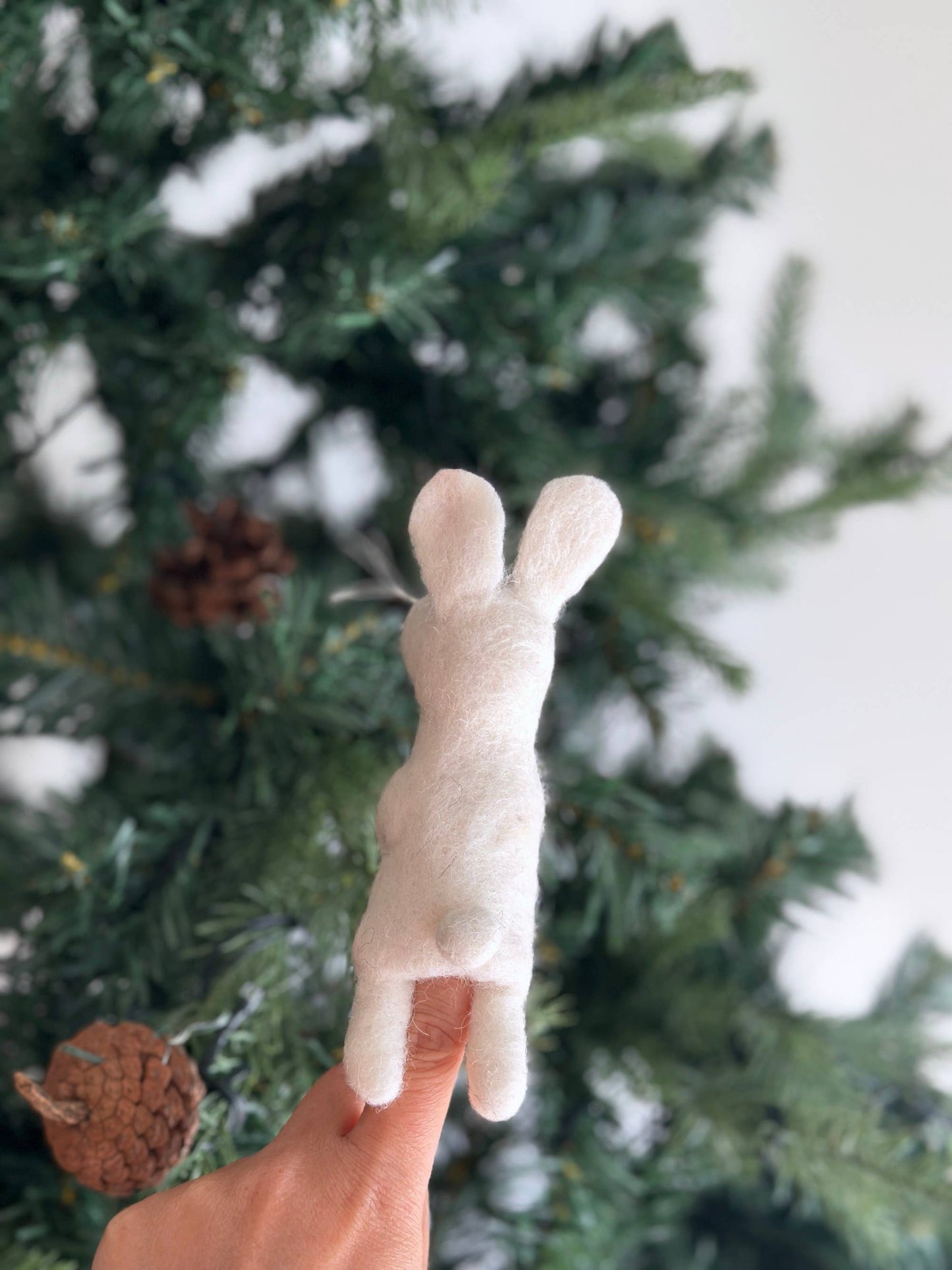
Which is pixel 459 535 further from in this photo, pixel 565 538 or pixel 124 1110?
pixel 124 1110

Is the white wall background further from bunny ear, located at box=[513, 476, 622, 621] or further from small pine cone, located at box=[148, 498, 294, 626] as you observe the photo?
bunny ear, located at box=[513, 476, 622, 621]

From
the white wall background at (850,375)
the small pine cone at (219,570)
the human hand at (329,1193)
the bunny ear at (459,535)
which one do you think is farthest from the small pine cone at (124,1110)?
the white wall background at (850,375)

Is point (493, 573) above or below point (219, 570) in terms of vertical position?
above

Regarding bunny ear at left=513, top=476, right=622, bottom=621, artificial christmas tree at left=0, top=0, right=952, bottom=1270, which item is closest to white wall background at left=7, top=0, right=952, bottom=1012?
artificial christmas tree at left=0, top=0, right=952, bottom=1270

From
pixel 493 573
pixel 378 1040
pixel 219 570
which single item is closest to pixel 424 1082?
pixel 378 1040

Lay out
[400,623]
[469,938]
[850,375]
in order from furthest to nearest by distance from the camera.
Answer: [850,375], [400,623], [469,938]

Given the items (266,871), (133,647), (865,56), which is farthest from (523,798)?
(865,56)
